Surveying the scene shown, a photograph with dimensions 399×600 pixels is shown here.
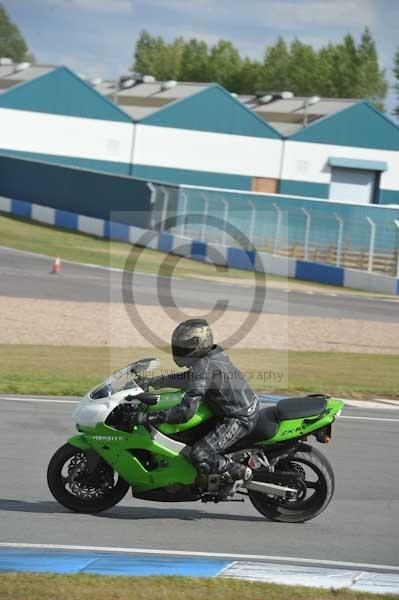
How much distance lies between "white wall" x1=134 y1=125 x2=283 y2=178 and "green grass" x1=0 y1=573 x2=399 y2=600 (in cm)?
5519

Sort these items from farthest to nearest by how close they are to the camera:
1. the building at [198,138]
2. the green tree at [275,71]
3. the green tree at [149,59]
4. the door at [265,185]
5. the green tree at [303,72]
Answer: the green tree at [149,59] → the green tree at [275,71] → the green tree at [303,72] → the door at [265,185] → the building at [198,138]

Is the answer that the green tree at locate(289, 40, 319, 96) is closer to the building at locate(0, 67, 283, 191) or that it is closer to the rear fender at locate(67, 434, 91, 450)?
the building at locate(0, 67, 283, 191)

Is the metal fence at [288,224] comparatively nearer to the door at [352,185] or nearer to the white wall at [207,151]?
the white wall at [207,151]

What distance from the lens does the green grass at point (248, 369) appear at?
15.6m

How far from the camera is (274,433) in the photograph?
8.24 meters

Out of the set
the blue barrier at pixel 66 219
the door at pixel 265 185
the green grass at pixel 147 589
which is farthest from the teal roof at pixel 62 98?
the green grass at pixel 147 589

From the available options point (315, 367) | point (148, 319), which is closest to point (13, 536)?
point (315, 367)

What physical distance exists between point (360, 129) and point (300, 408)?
199 feet

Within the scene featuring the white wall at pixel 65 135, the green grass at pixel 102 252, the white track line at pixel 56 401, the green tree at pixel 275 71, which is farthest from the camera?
the green tree at pixel 275 71

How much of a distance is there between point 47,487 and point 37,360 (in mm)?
8486

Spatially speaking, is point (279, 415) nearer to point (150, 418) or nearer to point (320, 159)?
point (150, 418)

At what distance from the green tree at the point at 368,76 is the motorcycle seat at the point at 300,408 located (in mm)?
127309

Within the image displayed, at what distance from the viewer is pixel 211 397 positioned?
27.1ft

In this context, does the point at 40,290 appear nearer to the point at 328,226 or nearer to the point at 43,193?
the point at 328,226
